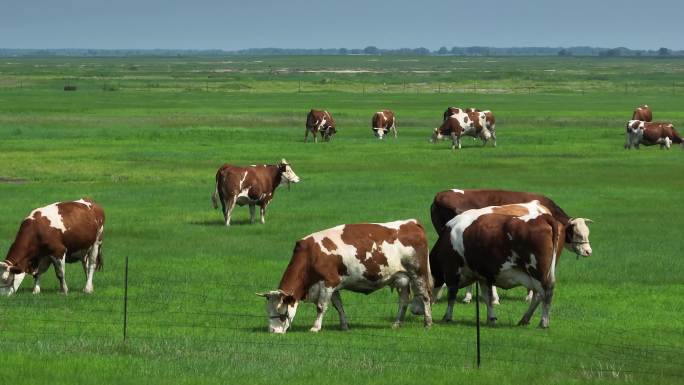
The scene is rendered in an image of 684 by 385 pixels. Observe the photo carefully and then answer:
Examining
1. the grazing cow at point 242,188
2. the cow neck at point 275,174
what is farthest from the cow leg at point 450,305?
the cow neck at point 275,174

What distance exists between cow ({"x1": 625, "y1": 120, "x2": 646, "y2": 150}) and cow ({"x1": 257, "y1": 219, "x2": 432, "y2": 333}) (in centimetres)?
4367

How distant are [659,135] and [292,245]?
36.1 meters

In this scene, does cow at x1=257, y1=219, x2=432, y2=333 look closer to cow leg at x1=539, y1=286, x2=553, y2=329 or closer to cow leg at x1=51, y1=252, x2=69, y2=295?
cow leg at x1=539, y1=286, x2=553, y2=329

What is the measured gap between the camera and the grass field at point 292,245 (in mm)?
17125

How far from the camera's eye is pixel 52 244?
953 inches

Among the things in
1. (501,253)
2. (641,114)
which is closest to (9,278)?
(501,253)

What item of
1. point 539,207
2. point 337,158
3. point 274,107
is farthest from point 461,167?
point 274,107

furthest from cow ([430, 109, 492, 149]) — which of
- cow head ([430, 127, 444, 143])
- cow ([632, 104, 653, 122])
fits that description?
cow ([632, 104, 653, 122])

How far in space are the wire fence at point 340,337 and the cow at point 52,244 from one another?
0.57 meters

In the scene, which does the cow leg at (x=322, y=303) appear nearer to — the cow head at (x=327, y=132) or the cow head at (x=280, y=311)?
the cow head at (x=280, y=311)

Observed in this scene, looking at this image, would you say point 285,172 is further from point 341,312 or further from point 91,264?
point 341,312

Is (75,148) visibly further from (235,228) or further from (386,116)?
(235,228)

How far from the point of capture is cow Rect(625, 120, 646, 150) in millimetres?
62750

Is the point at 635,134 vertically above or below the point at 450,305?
below
